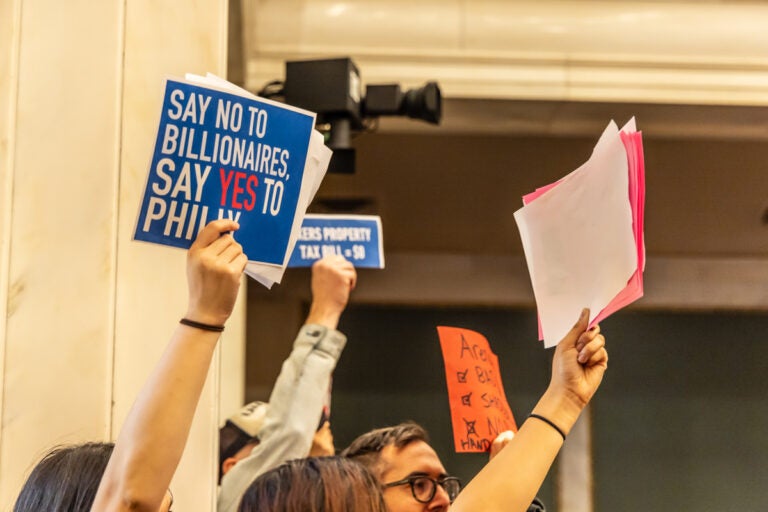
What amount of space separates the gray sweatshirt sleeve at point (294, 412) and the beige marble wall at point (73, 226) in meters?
0.31

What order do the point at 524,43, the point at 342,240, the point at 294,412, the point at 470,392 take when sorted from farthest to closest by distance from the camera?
the point at 524,43, the point at 342,240, the point at 294,412, the point at 470,392

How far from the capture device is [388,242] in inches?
158

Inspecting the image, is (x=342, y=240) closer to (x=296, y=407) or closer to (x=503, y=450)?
(x=296, y=407)

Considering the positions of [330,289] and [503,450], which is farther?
[330,289]

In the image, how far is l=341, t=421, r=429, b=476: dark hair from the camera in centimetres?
154

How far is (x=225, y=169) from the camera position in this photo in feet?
3.55

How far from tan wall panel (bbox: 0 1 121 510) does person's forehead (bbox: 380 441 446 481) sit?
1.43 feet

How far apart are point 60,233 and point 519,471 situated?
2.72 feet

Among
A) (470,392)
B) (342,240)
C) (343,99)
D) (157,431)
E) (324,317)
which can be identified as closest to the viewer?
(157,431)

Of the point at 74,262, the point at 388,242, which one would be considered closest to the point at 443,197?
the point at 388,242

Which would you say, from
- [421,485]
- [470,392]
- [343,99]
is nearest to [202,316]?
[421,485]

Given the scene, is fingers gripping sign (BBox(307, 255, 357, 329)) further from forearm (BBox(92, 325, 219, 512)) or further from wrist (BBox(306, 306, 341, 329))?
forearm (BBox(92, 325, 219, 512))

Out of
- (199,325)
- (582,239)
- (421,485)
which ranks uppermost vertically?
(582,239)

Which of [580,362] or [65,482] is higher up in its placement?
[580,362]
